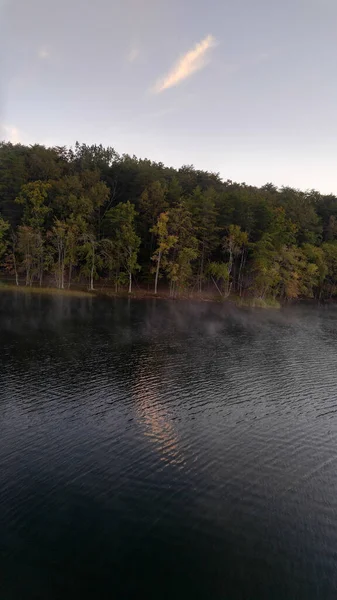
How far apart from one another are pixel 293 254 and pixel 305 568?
8651 centimetres

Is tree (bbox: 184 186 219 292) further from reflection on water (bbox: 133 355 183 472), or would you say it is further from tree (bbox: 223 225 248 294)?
reflection on water (bbox: 133 355 183 472)

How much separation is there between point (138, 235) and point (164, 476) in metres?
83.1

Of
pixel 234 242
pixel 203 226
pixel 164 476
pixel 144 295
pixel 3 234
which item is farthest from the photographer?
pixel 203 226

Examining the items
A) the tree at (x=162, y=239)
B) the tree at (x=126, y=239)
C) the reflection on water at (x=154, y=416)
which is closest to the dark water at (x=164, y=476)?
the reflection on water at (x=154, y=416)

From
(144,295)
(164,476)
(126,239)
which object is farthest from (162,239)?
(164,476)

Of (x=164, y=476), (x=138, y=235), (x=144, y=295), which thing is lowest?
(x=164, y=476)

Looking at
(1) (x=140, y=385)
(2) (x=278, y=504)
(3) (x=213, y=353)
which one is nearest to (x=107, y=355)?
(1) (x=140, y=385)

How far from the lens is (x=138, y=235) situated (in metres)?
97.1

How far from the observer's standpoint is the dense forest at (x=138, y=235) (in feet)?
283

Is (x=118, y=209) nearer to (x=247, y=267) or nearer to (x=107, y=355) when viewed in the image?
(x=247, y=267)

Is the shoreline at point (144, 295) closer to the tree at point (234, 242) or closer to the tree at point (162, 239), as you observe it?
the tree at point (162, 239)

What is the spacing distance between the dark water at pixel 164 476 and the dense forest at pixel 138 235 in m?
49.5

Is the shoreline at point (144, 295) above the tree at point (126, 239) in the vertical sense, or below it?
below

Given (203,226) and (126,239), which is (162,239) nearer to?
(126,239)
